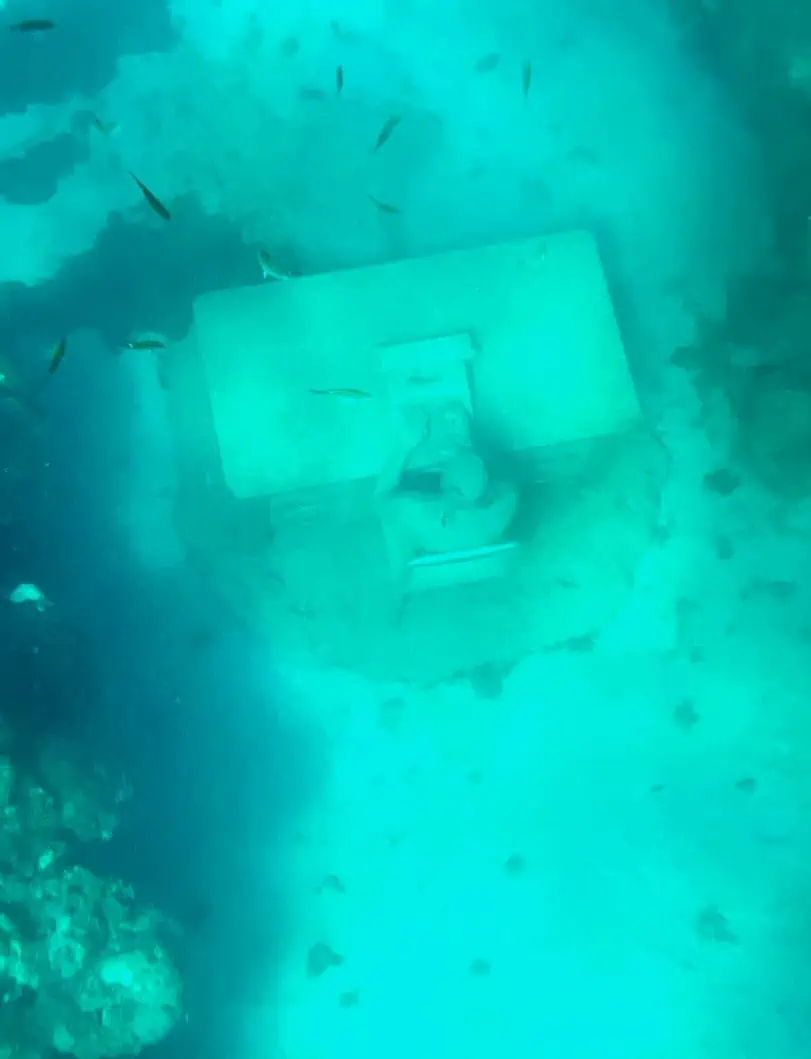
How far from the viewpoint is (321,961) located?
7.82m

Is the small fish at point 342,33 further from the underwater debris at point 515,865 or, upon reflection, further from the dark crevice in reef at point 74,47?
the underwater debris at point 515,865

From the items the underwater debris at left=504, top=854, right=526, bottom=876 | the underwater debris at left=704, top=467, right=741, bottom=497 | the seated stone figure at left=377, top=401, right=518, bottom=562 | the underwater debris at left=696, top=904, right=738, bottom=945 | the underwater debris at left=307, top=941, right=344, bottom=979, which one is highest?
the seated stone figure at left=377, top=401, right=518, bottom=562

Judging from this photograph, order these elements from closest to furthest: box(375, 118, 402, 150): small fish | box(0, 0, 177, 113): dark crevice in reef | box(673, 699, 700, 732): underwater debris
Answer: box(375, 118, 402, 150): small fish → box(673, 699, 700, 732): underwater debris → box(0, 0, 177, 113): dark crevice in reef

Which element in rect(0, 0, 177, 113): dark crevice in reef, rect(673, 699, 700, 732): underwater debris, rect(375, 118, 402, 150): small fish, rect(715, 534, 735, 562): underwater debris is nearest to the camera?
rect(375, 118, 402, 150): small fish

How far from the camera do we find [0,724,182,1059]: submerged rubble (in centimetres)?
638

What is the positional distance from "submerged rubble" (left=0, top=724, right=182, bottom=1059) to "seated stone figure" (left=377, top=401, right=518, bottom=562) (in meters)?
3.39

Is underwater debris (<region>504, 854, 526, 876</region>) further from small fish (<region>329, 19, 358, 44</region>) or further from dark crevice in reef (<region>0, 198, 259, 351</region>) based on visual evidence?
small fish (<region>329, 19, 358, 44</region>)

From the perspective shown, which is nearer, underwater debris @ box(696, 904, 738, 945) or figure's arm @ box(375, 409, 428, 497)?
figure's arm @ box(375, 409, 428, 497)

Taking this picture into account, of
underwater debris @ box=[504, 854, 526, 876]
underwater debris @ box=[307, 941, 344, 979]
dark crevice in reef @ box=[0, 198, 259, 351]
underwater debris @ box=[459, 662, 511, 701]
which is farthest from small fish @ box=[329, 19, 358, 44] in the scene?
underwater debris @ box=[307, 941, 344, 979]

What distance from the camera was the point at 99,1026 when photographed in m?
6.73

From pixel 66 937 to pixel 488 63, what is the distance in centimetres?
986

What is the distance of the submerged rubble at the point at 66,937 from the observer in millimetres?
6375

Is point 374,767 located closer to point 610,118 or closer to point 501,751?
point 501,751

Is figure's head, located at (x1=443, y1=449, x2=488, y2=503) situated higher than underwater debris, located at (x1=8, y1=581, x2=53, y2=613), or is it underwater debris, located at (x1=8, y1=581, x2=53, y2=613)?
figure's head, located at (x1=443, y1=449, x2=488, y2=503)
